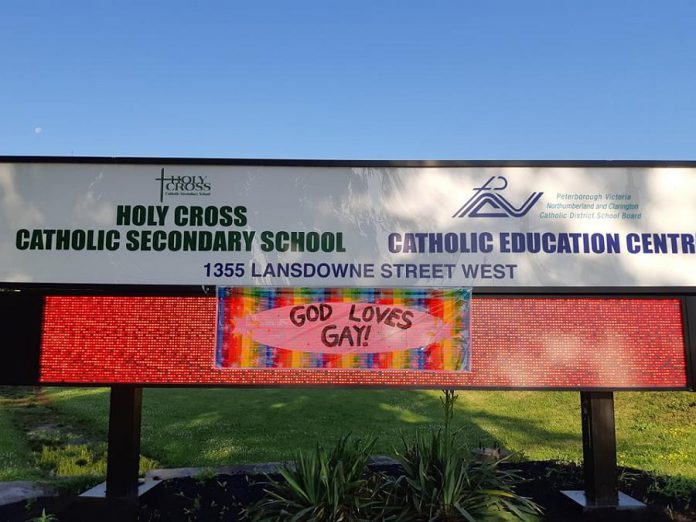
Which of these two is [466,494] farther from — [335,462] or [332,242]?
[332,242]

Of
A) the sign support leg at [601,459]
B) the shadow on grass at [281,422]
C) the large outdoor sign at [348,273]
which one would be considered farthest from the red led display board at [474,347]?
the shadow on grass at [281,422]

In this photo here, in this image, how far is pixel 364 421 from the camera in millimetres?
17188

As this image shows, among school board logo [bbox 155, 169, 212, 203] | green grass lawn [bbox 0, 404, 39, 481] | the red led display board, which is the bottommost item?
green grass lawn [bbox 0, 404, 39, 481]

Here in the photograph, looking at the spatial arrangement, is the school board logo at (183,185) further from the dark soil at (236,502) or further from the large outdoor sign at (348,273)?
the dark soil at (236,502)

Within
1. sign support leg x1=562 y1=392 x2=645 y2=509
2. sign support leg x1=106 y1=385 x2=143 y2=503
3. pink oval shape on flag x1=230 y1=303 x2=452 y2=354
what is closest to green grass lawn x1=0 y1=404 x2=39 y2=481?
sign support leg x1=106 y1=385 x2=143 y2=503

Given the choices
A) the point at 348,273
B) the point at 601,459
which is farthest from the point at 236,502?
the point at 601,459

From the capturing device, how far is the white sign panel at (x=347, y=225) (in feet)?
25.1

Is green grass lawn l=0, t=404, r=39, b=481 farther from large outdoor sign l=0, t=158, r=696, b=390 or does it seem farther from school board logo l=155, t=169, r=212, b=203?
school board logo l=155, t=169, r=212, b=203

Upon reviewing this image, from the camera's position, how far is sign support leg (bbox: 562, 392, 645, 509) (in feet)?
25.6

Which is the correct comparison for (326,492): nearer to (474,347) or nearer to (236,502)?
(236,502)

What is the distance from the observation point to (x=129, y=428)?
8.10m

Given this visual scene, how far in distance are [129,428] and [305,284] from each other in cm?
345

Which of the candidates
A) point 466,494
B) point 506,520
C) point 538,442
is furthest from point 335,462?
point 538,442

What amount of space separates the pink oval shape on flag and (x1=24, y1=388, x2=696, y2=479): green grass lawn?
580 centimetres
